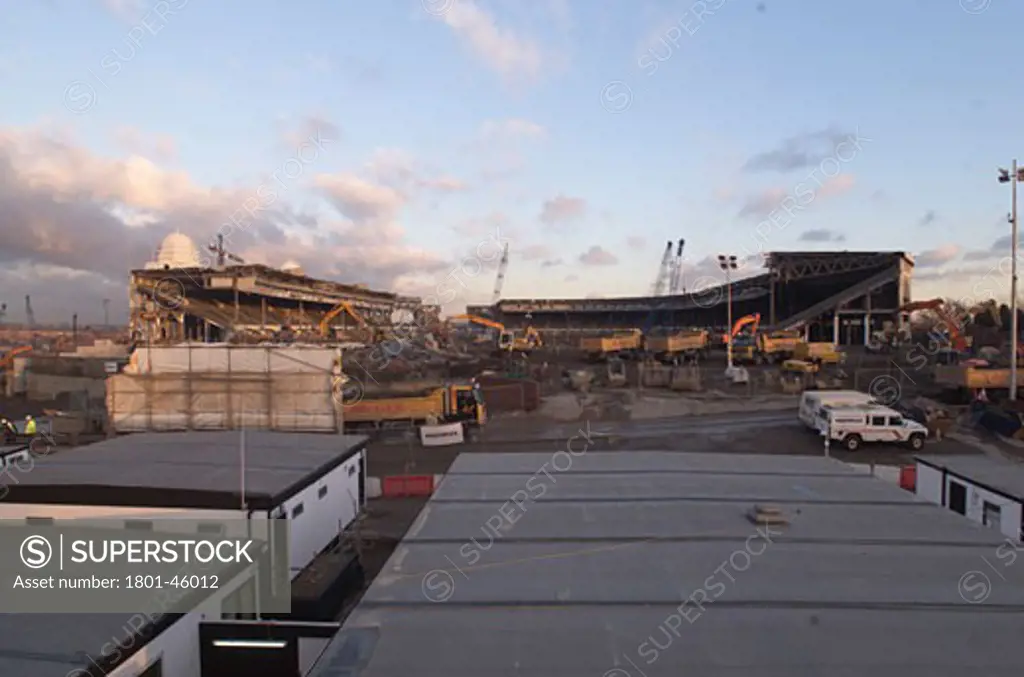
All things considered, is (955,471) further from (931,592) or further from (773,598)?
(773,598)

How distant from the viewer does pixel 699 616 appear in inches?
289

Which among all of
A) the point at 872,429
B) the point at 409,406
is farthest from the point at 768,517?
the point at 409,406

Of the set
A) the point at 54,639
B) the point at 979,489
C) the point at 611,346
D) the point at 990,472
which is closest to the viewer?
the point at 54,639

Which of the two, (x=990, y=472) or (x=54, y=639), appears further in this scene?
(x=990, y=472)

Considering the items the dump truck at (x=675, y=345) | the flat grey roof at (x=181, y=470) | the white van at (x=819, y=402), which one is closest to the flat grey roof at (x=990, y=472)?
the white van at (x=819, y=402)

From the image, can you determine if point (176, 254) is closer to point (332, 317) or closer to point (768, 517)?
point (332, 317)

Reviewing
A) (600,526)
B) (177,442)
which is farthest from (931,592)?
(177,442)

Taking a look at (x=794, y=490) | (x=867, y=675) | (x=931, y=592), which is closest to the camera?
(x=867, y=675)

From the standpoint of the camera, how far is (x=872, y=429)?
26.0 m

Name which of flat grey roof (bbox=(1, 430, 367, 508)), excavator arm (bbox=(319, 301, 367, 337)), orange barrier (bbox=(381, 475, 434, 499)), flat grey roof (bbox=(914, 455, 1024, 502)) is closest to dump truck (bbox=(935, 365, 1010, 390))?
flat grey roof (bbox=(914, 455, 1024, 502))

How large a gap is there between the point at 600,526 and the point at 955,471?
1008cm

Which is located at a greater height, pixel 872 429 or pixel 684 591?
pixel 684 591

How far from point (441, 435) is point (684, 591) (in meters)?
20.6

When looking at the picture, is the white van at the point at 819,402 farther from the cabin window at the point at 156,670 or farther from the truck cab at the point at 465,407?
the cabin window at the point at 156,670
